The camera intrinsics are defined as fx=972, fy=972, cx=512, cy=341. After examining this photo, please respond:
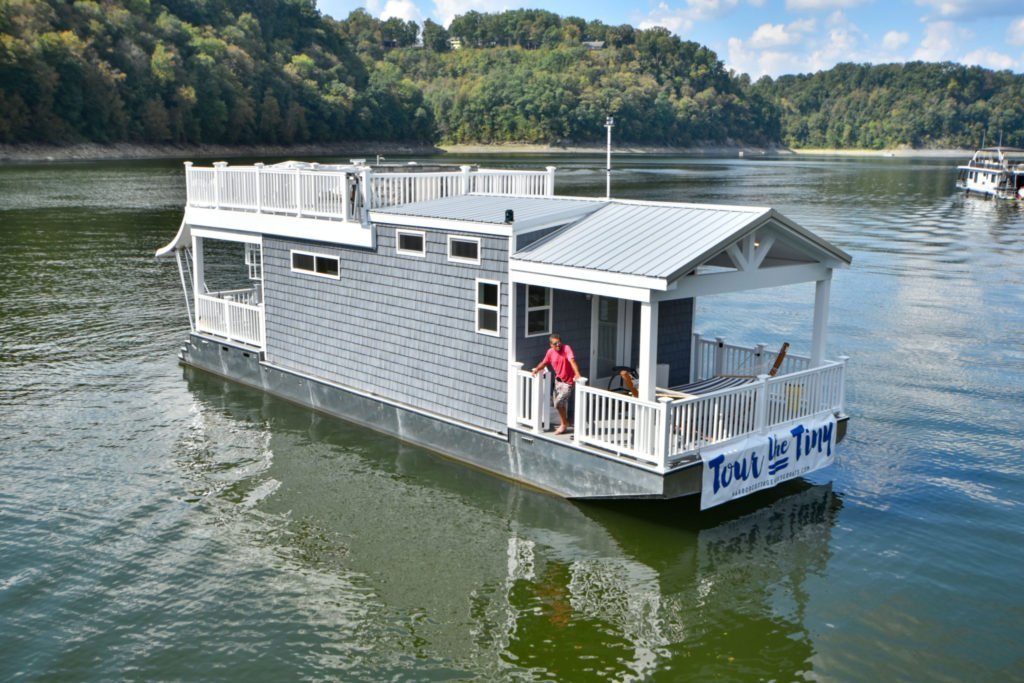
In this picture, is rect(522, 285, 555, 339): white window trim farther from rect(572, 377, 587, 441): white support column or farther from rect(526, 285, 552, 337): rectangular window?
rect(572, 377, 587, 441): white support column

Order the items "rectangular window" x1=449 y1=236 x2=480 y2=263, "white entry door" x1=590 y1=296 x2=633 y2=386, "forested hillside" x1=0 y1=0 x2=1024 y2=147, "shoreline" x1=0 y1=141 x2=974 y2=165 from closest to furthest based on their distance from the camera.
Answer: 1. "rectangular window" x1=449 y1=236 x2=480 y2=263
2. "white entry door" x1=590 y1=296 x2=633 y2=386
3. "shoreline" x1=0 y1=141 x2=974 y2=165
4. "forested hillside" x1=0 y1=0 x2=1024 y2=147

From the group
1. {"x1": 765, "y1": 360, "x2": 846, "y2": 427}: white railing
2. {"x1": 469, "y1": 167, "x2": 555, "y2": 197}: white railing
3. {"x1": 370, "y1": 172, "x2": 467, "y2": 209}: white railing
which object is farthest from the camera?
{"x1": 469, "y1": 167, "x2": 555, "y2": 197}: white railing

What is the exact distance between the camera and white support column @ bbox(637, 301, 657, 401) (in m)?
12.7

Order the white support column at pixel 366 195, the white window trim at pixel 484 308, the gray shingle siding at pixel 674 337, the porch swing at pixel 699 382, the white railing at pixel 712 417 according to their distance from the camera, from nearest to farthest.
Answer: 1. the white railing at pixel 712 417
2. the porch swing at pixel 699 382
3. the white window trim at pixel 484 308
4. the gray shingle siding at pixel 674 337
5. the white support column at pixel 366 195

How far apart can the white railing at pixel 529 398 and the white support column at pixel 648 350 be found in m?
1.62

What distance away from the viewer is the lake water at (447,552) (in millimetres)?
10500

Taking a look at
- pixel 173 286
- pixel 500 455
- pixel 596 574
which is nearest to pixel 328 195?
pixel 500 455

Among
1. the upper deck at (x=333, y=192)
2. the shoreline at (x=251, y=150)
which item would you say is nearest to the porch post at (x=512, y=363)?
the upper deck at (x=333, y=192)

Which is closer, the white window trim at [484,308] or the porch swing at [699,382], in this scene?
the porch swing at [699,382]

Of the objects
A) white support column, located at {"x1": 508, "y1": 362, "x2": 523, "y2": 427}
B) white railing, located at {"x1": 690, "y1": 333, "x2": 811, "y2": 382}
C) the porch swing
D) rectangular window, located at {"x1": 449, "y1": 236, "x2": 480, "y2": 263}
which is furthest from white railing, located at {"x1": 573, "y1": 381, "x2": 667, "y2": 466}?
white railing, located at {"x1": 690, "y1": 333, "x2": 811, "y2": 382}

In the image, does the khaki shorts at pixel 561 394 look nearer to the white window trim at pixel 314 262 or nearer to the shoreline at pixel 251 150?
the white window trim at pixel 314 262

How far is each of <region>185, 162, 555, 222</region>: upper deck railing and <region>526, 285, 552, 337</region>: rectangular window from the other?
309cm

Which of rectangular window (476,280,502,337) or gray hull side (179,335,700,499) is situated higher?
rectangular window (476,280,502,337)

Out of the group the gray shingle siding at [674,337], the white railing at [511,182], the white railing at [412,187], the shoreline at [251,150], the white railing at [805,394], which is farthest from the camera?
the shoreline at [251,150]
